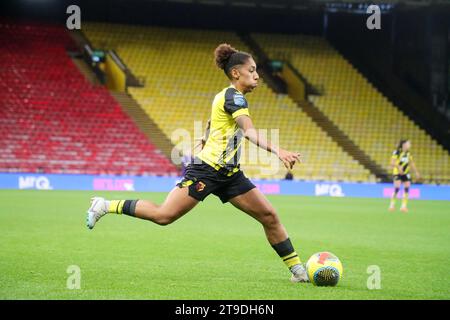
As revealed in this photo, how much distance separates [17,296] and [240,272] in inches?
122

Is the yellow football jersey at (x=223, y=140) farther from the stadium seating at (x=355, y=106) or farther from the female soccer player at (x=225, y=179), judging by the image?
the stadium seating at (x=355, y=106)

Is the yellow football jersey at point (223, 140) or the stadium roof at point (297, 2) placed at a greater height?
the stadium roof at point (297, 2)

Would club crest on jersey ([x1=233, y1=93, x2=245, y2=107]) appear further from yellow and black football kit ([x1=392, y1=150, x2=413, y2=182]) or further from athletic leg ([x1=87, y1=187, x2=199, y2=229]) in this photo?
yellow and black football kit ([x1=392, y1=150, x2=413, y2=182])

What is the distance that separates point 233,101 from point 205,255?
3676 millimetres

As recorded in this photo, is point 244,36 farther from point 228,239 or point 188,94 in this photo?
point 228,239

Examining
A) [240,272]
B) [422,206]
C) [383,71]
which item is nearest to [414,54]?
[383,71]

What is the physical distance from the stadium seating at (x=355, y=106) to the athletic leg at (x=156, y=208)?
94.5 ft

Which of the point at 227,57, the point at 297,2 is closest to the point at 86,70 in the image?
the point at 297,2

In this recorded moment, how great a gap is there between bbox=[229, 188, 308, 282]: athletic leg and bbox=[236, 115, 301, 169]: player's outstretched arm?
0.81 m

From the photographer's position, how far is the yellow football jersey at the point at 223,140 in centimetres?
868

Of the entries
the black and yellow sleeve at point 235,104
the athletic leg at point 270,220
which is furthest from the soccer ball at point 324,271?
the black and yellow sleeve at point 235,104

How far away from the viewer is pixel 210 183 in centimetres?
866

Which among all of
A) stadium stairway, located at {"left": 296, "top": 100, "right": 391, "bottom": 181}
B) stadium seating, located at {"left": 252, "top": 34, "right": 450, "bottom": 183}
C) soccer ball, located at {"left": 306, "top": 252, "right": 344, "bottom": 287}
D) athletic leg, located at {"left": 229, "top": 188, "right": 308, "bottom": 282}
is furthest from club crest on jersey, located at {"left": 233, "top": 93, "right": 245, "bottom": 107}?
stadium seating, located at {"left": 252, "top": 34, "right": 450, "bottom": 183}
